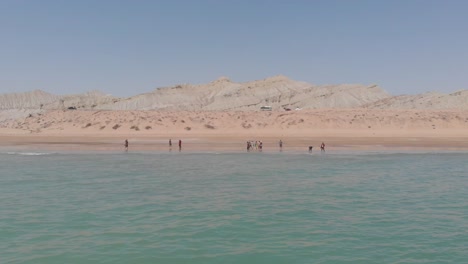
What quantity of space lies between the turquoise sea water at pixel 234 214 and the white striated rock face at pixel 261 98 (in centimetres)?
9455

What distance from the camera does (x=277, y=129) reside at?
265 feet

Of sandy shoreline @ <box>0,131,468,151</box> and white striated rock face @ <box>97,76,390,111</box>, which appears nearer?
sandy shoreline @ <box>0,131,468,151</box>

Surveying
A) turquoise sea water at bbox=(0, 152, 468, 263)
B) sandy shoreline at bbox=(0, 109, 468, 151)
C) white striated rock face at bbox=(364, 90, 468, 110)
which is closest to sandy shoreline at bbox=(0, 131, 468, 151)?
sandy shoreline at bbox=(0, 109, 468, 151)

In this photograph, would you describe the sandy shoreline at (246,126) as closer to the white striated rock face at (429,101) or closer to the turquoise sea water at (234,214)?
the white striated rock face at (429,101)

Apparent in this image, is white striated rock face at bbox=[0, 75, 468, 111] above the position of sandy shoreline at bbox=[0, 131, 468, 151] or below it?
above

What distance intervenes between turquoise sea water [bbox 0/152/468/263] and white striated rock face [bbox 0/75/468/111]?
94.6 meters

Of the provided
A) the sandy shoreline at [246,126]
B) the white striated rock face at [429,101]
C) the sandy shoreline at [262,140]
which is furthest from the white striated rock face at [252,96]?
the sandy shoreline at [262,140]

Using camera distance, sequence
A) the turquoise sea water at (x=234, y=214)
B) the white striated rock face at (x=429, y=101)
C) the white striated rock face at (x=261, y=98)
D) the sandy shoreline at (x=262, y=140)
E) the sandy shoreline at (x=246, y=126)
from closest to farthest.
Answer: the turquoise sea water at (x=234, y=214), the sandy shoreline at (x=262, y=140), the sandy shoreline at (x=246, y=126), the white striated rock face at (x=429, y=101), the white striated rock face at (x=261, y=98)

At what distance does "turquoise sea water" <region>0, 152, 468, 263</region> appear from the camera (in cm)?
1435

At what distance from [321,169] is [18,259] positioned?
78.5ft

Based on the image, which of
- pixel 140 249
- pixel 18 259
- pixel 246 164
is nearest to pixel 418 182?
pixel 246 164

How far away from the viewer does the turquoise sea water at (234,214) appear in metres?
14.4

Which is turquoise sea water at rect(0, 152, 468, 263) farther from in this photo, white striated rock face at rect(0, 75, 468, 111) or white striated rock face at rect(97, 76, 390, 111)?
white striated rock face at rect(97, 76, 390, 111)

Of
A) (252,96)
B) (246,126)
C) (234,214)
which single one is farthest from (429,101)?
(234,214)
